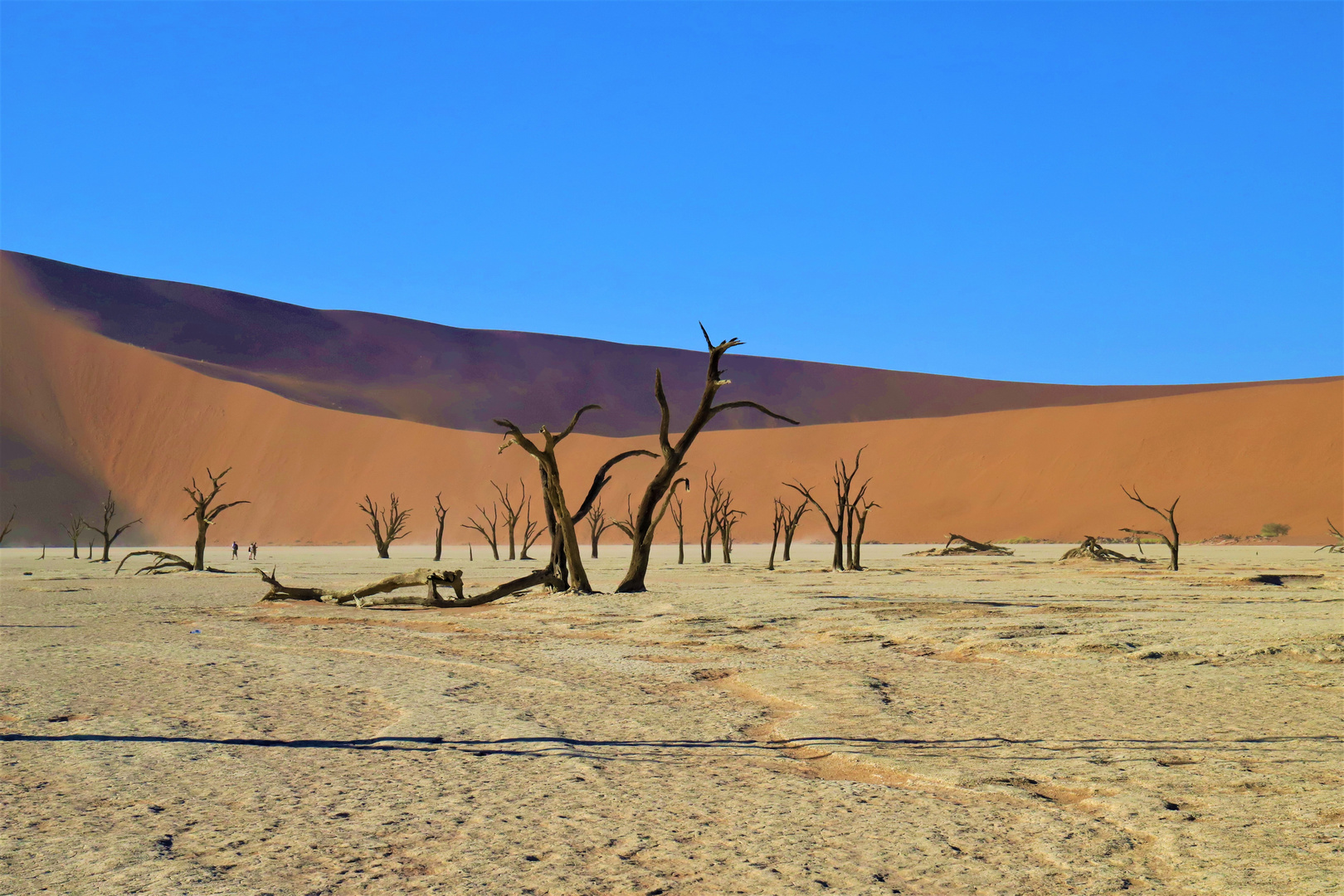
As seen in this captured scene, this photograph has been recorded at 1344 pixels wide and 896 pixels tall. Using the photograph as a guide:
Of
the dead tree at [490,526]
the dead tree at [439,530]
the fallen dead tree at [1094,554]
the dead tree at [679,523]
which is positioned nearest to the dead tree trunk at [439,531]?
the dead tree at [439,530]

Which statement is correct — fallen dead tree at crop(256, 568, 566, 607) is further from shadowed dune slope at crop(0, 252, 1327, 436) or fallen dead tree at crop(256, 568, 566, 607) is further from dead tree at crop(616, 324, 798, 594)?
shadowed dune slope at crop(0, 252, 1327, 436)

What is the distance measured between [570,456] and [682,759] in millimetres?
78493

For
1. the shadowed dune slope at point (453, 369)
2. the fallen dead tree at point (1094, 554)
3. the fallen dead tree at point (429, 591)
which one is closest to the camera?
the fallen dead tree at point (429, 591)

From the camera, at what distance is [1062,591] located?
1764cm

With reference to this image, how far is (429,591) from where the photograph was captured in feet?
51.9

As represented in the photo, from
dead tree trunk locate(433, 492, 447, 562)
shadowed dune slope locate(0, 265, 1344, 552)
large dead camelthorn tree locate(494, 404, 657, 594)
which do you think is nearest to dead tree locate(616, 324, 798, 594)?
large dead camelthorn tree locate(494, 404, 657, 594)

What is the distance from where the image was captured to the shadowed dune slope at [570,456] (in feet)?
224

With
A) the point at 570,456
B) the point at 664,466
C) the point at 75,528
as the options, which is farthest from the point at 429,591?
the point at 570,456

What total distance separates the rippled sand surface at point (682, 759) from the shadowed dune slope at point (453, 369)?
85.3 metres

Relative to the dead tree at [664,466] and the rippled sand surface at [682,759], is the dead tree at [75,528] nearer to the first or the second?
the dead tree at [664,466]

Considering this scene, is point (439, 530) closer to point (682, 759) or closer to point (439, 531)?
point (439, 531)

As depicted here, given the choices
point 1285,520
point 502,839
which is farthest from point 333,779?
point 1285,520

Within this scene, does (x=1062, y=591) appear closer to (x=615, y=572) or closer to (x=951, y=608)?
(x=951, y=608)

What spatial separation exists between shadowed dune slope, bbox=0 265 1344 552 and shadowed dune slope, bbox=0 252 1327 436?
7190 mm
